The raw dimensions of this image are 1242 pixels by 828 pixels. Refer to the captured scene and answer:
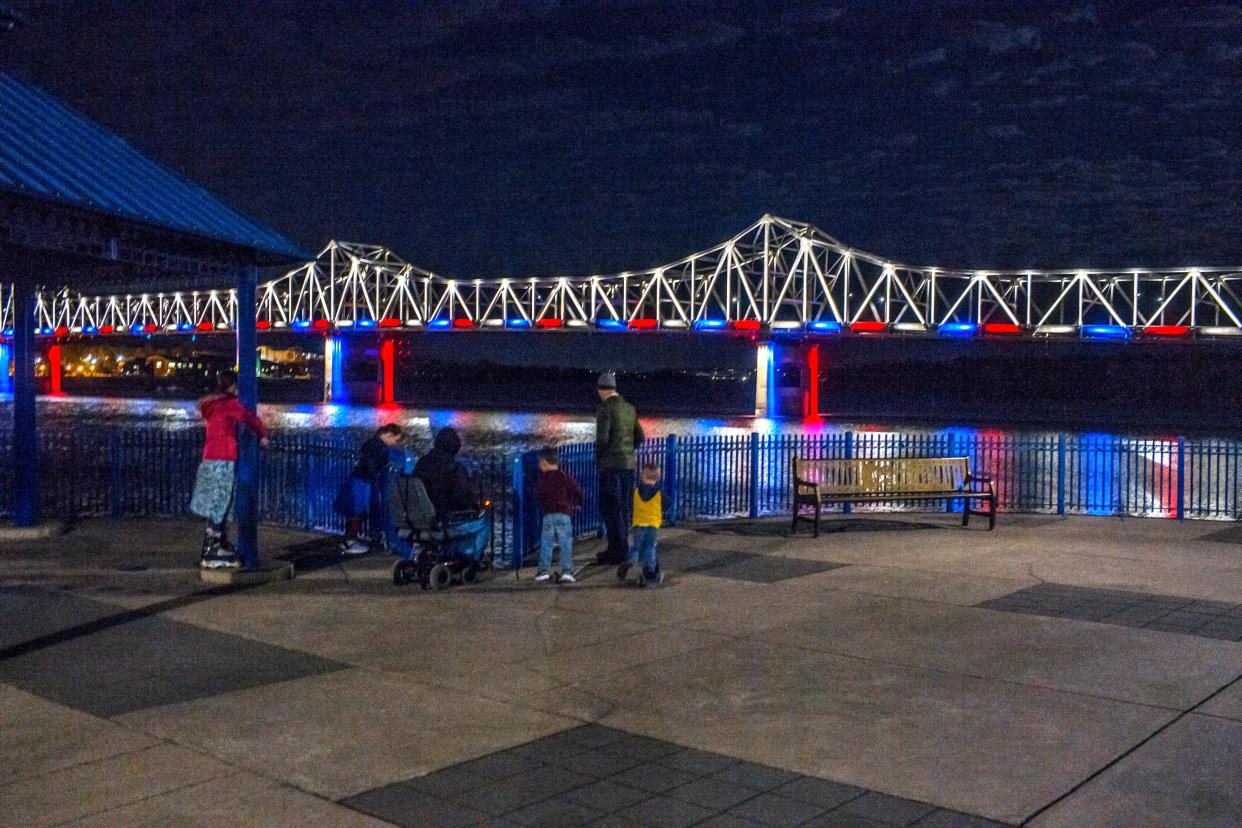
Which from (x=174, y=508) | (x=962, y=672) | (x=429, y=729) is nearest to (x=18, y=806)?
(x=429, y=729)

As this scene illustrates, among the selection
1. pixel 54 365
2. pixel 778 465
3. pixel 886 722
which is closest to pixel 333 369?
pixel 54 365

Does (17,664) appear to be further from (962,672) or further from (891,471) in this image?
(891,471)

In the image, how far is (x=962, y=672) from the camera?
761cm

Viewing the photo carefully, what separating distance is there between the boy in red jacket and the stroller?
1.77 ft

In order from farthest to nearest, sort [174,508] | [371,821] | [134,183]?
[174,508], [134,183], [371,821]

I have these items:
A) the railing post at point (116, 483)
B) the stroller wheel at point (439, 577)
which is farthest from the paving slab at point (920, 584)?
the railing post at point (116, 483)

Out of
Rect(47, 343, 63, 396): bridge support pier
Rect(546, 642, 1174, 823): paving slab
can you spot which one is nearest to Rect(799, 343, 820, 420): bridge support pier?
Rect(47, 343, 63, 396): bridge support pier

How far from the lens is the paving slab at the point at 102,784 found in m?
5.21

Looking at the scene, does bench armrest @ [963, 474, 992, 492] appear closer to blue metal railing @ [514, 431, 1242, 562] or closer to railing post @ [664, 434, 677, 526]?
blue metal railing @ [514, 431, 1242, 562]

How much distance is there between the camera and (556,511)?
1055cm

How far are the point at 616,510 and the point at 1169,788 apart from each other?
645 centimetres

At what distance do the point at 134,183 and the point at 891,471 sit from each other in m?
8.29

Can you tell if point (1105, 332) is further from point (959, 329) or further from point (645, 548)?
point (645, 548)

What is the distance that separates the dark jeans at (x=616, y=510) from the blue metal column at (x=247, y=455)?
2992 mm
